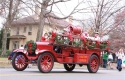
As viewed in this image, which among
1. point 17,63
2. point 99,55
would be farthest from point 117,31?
point 17,63

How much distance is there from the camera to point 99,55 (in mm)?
16344

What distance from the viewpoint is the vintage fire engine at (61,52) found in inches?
529

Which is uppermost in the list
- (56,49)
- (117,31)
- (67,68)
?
(117,31)

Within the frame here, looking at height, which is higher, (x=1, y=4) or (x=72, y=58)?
(x=1, y=4)

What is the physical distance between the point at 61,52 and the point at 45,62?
137cm

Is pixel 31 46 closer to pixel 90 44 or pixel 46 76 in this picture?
pixel 46 76

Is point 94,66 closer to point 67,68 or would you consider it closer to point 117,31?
point 67,68

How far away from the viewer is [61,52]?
14.4m

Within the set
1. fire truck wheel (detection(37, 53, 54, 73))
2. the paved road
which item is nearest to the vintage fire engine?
fire truck wheel (detection(37, 53, 54, 73))

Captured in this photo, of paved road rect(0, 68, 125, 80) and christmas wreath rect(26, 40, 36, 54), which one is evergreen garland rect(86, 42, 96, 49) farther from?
christmas wreath rect(26, 40, 36, 54)

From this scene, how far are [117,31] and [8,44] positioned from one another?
922 inches

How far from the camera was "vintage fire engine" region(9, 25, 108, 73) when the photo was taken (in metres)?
13.4

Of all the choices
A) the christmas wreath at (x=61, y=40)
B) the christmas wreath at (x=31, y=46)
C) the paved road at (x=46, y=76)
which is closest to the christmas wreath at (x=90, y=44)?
the christmas wreath at (x=61, y=40)

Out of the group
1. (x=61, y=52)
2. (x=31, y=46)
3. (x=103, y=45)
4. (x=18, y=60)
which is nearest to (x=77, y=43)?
(x=61, y=52)
